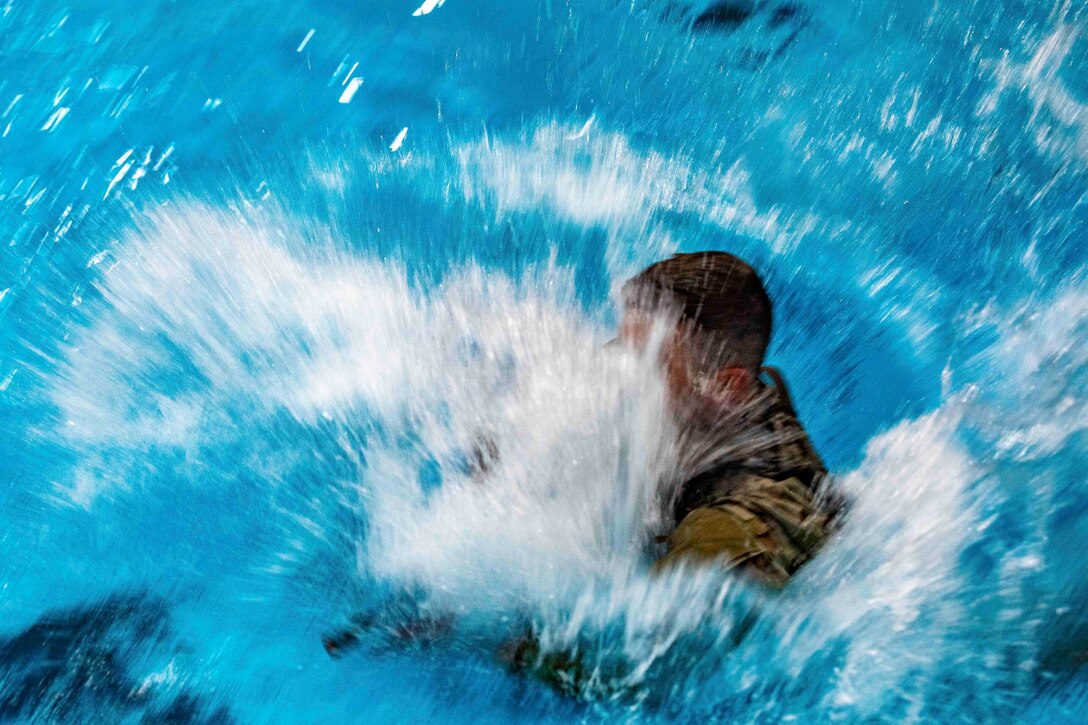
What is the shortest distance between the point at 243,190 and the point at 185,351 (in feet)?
1.50

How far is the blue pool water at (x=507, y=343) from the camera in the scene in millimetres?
1851

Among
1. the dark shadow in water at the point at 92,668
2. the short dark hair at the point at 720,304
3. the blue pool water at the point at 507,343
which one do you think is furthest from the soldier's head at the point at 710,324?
the dark shadow in water at the point at 92,668

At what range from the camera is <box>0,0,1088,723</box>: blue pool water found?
1.85 meters

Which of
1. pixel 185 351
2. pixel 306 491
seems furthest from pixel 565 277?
pixel 185 351

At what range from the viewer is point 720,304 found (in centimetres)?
208

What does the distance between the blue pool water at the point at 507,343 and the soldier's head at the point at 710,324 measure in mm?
122

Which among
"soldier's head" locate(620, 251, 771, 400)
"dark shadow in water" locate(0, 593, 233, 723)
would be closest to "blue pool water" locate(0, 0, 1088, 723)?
"dark shadow in water" locate(0, 593, 233, 723)

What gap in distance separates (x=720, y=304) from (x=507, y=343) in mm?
533

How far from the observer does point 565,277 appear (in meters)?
2.34

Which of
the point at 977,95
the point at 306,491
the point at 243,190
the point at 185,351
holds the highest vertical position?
the point at 977,95

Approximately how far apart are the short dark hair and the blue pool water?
0.61 feet

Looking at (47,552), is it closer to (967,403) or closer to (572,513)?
(572,513)

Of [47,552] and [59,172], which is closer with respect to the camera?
[47,552]

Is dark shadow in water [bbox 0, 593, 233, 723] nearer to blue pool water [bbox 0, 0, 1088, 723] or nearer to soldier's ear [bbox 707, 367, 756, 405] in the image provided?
blue pool water [bbox 0, 0, 1088, 723]
